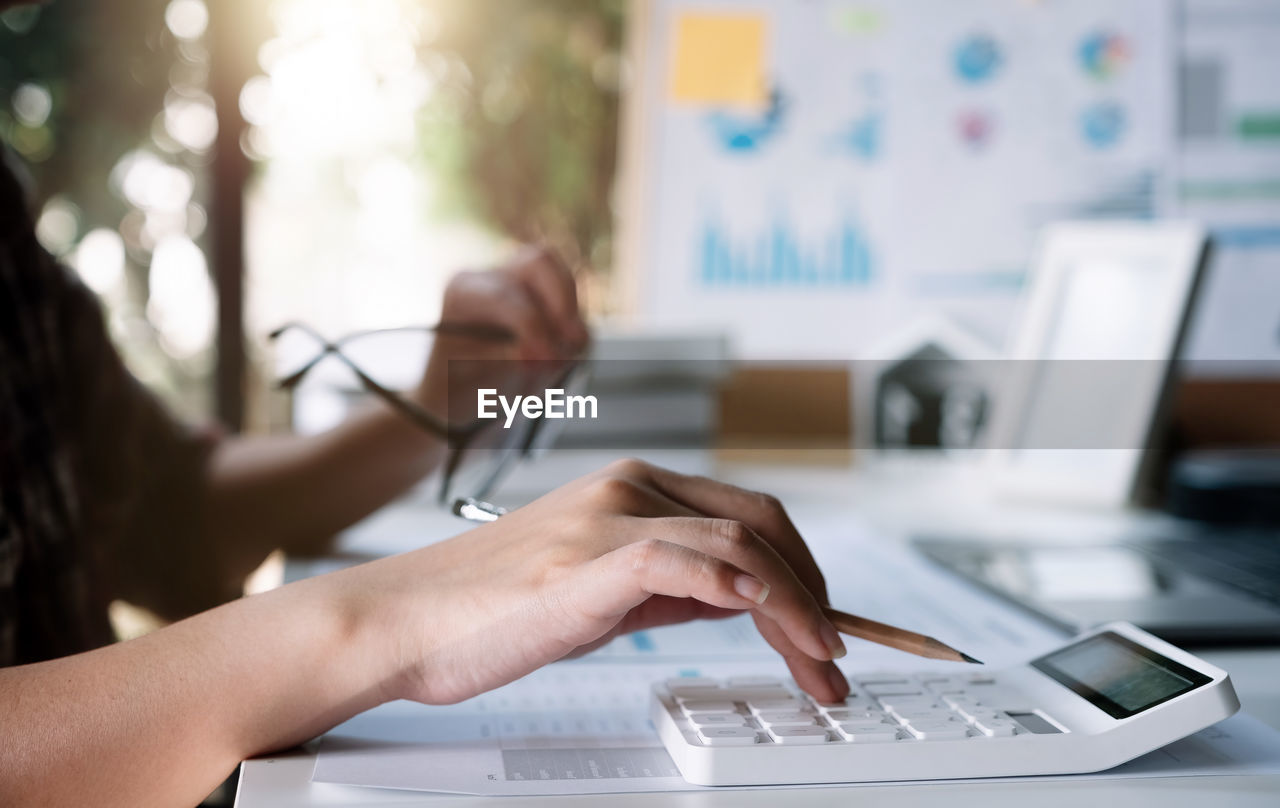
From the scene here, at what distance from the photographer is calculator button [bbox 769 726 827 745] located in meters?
0.37

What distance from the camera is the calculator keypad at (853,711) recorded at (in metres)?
0.37

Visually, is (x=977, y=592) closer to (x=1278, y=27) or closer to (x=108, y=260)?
(x=1278, y=27)

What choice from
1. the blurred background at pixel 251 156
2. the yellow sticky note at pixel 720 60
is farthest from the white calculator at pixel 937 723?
the blurred background at pixel 251 156

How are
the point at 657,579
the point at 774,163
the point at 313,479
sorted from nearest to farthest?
the point at 657,579, the point at 313,479, the point at 774,163

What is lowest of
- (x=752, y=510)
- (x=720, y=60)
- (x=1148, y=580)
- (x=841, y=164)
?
(x=1148, y=580)

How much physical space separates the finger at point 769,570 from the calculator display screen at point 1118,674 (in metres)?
0.11

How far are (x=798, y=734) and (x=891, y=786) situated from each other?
35 millimetres

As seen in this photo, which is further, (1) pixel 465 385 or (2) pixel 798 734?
(1) pixel 465 385

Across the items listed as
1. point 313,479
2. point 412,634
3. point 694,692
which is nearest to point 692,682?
point 694,692

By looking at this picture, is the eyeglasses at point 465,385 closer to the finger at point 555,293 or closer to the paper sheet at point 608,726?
the finger at point 555,293

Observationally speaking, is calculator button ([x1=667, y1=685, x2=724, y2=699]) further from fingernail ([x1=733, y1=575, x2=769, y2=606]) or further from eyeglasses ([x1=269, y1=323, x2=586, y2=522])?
eyeglasses ([x1=269, y1=323, x2=586, y2=522])

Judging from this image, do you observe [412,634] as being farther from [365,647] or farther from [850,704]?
[850,704]

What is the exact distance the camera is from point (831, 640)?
1.26 feet

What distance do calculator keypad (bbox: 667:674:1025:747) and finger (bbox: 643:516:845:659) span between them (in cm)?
3
